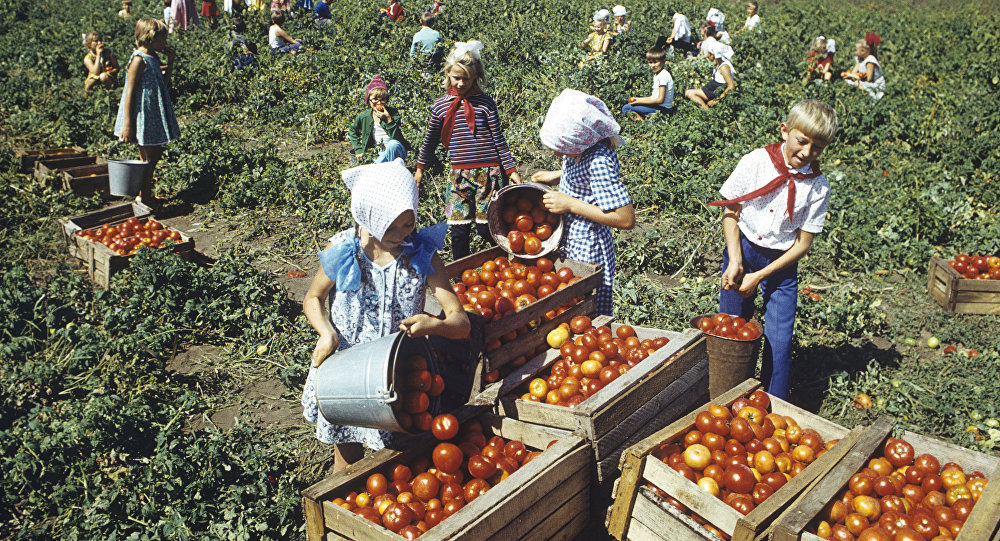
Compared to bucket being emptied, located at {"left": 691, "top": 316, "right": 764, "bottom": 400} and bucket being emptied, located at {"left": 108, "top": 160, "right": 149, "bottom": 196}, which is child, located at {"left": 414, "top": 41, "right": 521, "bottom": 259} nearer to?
bucket being emptied, located at {"left": 691, "top": 316, "right": 764, "bottom": 400}

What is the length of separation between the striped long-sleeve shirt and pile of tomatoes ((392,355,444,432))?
2.73m

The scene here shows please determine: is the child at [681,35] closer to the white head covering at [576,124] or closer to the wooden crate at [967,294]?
the wooden crate at [967,294]

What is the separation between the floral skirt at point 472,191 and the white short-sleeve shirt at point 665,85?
685cm

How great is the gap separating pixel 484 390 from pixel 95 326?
442 centimetres

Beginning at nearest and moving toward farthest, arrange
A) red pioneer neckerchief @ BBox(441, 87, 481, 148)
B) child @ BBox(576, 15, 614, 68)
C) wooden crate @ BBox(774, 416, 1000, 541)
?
wooden crate @ BBox(774, 416, 1000, 541)
red pioneer neckerchief @ BBox(441, 87, 481, 148)
child @ BBox(576, 15, 614, 68)

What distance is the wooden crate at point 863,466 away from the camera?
289 centimetres

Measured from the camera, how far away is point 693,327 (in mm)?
4602

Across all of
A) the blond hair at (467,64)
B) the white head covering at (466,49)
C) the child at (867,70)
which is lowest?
the blond hair at (467,64)

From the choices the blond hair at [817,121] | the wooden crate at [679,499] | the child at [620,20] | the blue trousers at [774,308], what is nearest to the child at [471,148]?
the blue trousers at [774,308]

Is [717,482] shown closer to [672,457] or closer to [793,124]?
[672,457]

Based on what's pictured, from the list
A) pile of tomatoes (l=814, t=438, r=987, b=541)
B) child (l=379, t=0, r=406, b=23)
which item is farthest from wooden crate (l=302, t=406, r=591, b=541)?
child (l=379, t=0, r=406, b=23)

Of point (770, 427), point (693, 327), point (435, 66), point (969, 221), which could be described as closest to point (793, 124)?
point (693, 327)

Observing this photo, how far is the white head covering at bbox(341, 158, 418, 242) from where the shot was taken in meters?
3.14

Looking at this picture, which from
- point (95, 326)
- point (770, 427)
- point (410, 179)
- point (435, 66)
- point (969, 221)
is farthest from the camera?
point (435, 66)
